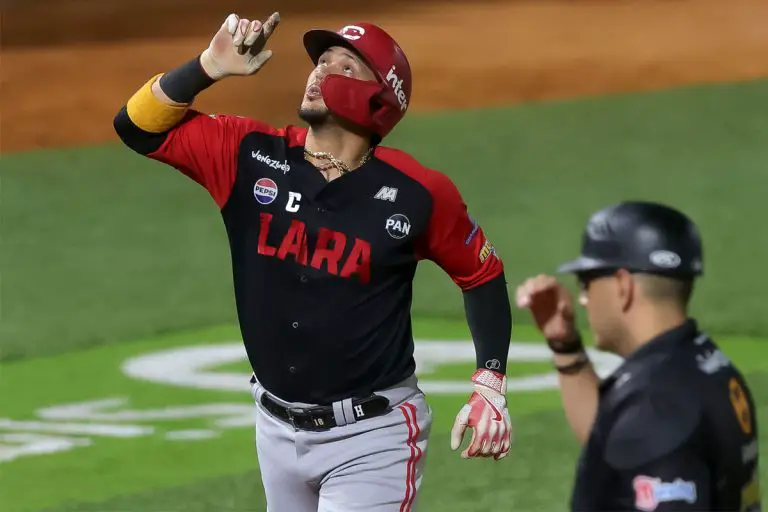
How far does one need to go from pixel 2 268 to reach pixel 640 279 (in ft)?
36.3

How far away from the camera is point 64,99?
21781 millimetres

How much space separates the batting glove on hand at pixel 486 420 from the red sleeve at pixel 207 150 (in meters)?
1.18

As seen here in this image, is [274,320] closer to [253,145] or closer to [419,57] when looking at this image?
[253,145]

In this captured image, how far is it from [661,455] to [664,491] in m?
0.09

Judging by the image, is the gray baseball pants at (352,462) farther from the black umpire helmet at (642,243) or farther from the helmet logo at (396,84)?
the black umpire helmet at (642,243)

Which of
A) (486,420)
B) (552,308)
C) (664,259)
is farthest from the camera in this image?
(486,420)

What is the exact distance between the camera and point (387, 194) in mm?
5711

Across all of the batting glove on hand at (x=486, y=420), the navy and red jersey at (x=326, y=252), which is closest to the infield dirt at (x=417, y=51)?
the navy and red jersey at (x=326, y=252)

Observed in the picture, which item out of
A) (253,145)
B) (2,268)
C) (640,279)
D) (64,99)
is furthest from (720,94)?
(640,279)

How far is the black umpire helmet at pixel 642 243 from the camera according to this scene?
3990 mm

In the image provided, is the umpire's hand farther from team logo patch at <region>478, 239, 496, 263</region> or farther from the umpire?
team logo patch at <region>478, 239, 496, 263</region>

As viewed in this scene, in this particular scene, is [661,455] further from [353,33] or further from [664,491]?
[353,33]

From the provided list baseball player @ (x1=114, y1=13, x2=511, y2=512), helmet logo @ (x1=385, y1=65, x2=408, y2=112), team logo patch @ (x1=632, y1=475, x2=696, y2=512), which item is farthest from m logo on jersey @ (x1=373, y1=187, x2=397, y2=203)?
team logo patch @ (x1=632, y1=475, x2=696, y2=512)

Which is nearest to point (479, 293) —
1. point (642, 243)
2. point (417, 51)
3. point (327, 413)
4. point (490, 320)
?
point (490, 320)
